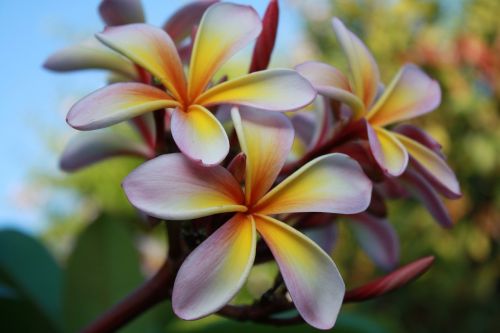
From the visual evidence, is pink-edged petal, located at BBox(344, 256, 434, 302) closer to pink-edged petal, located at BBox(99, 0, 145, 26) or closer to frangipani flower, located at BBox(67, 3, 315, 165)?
→ frangipani flower, located at BBox(67, 3, 315, 165)

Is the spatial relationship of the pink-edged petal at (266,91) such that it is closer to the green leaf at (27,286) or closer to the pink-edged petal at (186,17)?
the pink-edged petal at (186,17)

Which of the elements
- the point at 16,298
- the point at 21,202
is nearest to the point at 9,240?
the point at 16,298

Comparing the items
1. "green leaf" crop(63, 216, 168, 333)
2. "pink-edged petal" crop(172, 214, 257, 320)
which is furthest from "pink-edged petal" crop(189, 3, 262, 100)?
"green leaf" crop(63, 216, 168, 333)

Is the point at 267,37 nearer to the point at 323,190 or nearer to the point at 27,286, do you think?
the point at 323,190

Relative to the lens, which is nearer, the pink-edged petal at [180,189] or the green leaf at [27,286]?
the pink-edged petal at [180,189]

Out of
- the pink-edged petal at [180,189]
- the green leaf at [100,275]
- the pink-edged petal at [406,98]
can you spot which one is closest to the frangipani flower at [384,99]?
the pink-edged petal at [406,98]

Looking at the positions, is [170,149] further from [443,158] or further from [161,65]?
[443,158]
